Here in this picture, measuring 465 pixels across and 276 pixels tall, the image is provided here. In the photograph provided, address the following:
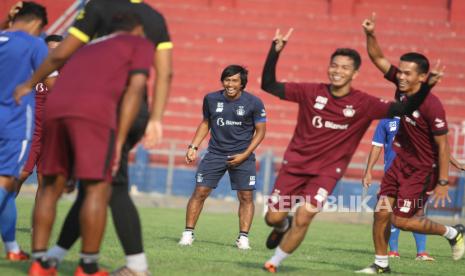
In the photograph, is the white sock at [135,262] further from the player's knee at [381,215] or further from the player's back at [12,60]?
the player's knee at [381,215]

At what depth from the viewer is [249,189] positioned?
12.8m

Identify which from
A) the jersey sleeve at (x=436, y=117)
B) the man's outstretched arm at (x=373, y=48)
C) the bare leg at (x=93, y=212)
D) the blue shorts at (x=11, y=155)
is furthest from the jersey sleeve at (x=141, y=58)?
the jersey sleeve at (x=436, y=117)

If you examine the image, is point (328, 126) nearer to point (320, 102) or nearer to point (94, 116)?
point (320, 102)

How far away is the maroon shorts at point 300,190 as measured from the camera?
333 inches

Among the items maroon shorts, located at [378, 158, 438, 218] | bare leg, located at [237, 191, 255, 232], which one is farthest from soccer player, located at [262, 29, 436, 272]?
bare leg, located at [237, 191, 255, 232]

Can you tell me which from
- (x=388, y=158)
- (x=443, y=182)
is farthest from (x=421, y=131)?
(x=388, y=158)

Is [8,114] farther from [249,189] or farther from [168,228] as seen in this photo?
[168,228]

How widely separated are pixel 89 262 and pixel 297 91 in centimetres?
268

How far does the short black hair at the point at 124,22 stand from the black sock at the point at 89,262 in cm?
167

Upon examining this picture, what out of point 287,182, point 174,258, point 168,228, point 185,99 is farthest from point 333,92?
point 185,99

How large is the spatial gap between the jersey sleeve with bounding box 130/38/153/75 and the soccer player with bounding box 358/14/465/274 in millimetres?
2947

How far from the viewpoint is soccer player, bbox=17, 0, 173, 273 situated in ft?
23.8

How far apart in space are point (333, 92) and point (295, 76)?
20.1 meters

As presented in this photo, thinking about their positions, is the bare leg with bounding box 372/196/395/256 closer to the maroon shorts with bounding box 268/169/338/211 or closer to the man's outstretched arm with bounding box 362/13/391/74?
the maroon shorts with bounding box 268/169/338/211
